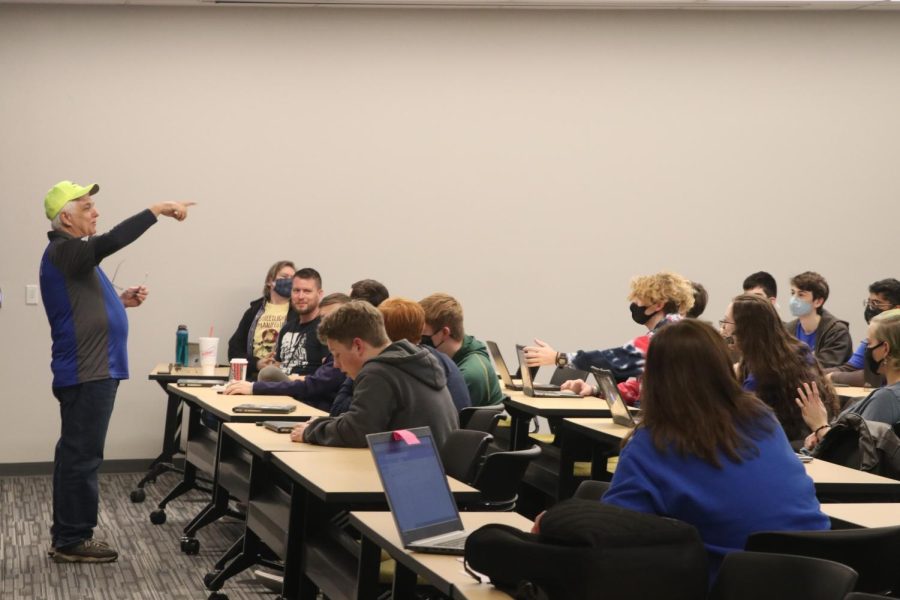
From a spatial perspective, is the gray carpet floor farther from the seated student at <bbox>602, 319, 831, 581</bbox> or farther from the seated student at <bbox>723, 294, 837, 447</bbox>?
the seated student at <bbox>602, 319, 831, 581</bbox>

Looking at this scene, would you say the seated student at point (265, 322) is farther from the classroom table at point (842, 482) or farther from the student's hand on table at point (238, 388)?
the classroom table at point (842, 482)

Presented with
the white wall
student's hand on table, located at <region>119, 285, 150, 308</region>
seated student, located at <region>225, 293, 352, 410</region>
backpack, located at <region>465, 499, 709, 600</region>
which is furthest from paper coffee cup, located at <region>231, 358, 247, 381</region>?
backpack, located at <region>465, 499, 709, 600</region>

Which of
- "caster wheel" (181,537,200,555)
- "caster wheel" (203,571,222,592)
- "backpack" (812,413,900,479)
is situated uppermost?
"backpack" (812,413,900,479)

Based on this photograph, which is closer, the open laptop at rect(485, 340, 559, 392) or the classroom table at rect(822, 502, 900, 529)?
the classroom table at rect(822, 502, 900, 529)

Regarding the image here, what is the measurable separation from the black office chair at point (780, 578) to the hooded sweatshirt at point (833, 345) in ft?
18.9

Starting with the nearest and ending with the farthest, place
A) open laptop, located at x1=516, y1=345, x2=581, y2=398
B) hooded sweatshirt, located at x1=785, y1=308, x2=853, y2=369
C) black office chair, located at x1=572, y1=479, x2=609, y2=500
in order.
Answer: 1. black office chair, located at x1=572, y1=479, x2=609, y2=500
2. open laptop, located at x1=516, y1=345, x2=581, y2=398
3. hooded sweatshirt, located at x1=785, y1=308, x2=853, y2=369

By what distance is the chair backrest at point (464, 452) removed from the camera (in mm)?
3676

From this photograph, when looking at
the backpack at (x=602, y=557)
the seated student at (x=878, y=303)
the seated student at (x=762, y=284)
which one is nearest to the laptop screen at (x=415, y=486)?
the backpack at (x=602, y=557)

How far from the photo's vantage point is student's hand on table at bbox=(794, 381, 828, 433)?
4.39 metres

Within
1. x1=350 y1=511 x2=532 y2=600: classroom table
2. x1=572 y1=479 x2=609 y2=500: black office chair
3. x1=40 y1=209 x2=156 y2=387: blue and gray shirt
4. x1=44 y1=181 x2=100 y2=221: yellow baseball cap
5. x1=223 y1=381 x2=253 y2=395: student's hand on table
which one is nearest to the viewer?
x1=350 y1=511 x2=532 y2=600: classroom table

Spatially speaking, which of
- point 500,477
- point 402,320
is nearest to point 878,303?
point 402,320

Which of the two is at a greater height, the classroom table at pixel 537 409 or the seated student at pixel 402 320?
the seated student at pixel 402 320

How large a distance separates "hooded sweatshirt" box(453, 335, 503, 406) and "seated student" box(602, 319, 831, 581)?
2.88m

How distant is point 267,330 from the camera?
7.30 m
